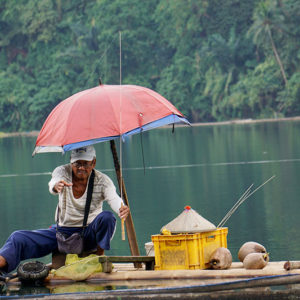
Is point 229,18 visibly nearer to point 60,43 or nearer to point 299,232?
point 60,43

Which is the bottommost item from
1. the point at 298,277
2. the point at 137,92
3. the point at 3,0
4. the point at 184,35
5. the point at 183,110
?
the point at 298,277

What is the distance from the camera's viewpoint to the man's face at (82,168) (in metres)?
6.64

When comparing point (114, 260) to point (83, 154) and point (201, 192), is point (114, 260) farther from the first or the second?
point (201, 192)

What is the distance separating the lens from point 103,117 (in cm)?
643

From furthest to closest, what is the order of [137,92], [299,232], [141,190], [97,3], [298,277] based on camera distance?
1. [97,3]
2. [141,190]
3. [299,232]
4. [137,92]
5. [298,277]

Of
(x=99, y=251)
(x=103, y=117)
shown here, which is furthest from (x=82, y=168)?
(x=99, y=251)

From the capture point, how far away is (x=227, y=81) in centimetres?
5450

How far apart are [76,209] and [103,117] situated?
745 mm

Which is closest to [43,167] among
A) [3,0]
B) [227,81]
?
[227,81]

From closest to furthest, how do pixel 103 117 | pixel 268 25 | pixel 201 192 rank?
pixel 103 117 → pixel 201 192 → pixel 268 25

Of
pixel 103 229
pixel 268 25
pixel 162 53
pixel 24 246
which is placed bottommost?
pixel 24 246

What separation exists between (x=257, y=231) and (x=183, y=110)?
47094 millimetres

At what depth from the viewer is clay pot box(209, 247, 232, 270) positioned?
20.7 ft

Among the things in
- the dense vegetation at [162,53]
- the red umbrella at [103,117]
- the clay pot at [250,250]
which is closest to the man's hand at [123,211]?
the red umbrella at [103,117]
